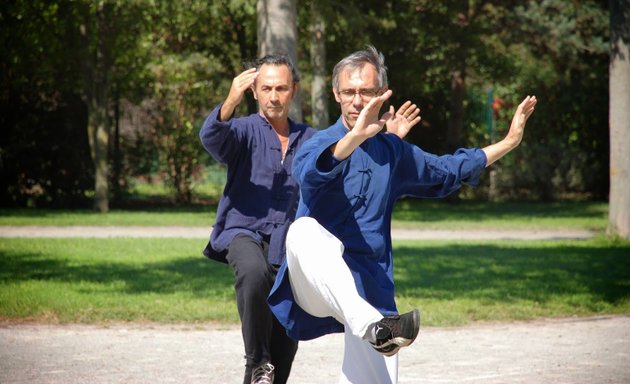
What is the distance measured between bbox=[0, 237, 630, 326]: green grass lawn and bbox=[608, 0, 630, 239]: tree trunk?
1.57 feet

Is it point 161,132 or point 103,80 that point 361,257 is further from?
point 161,132

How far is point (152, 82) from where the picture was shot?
2598cm

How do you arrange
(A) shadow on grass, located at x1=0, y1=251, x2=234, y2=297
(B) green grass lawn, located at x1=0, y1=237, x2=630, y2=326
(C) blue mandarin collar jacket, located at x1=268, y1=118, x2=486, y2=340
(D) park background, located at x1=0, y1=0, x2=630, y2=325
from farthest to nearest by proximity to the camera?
(D) park background, located at x1=0, y1=0, x2=630, y2=325 → (A) shadow on grass, located at x1=0, y1=251, x2=234, y2=297 → (B) green grass lawn, located at x1=0, y1=237, x2=630, y2=326 → (C) blue mandarin collar jacket, located at x1=268, y1=118, x2=486, y2=340

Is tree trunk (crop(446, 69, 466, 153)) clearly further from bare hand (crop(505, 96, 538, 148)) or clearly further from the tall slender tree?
bare hand (crop(505, 96, 538, 148))

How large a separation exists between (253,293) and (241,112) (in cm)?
2384

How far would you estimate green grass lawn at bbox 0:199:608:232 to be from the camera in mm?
19562

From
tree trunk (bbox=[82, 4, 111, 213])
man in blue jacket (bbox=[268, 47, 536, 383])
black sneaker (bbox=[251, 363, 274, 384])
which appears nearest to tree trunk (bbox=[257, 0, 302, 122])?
black sneaker (bbox=[251, 363, 274, 384])

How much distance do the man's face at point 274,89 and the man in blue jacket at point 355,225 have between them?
104 cm

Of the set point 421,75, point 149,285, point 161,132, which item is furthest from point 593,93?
point 149,285

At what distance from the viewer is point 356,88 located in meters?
4.37

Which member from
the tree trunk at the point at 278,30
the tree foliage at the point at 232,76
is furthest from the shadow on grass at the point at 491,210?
the tree trunk at the point at 278,30

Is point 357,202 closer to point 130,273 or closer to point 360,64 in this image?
point 360,64

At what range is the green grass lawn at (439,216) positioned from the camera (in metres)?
19.6

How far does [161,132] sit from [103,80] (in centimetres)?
264
